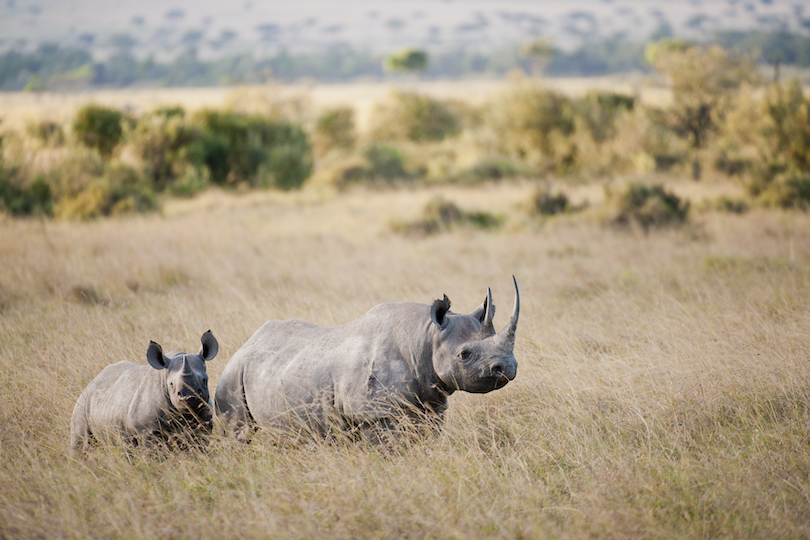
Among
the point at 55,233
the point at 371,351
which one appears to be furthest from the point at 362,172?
the point at 371,351

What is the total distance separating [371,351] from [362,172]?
24.7 m

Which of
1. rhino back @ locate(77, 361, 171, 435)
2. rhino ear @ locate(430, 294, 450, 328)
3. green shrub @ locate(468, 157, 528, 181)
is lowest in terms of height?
green shrub @ locate(468, 157, 528, 181)

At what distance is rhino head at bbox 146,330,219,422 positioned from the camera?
4074 mm

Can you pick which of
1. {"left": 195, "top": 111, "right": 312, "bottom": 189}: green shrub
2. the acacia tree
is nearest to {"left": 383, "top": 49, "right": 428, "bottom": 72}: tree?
the acacia tree

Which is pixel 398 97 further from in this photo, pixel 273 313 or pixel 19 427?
pixel 19 427

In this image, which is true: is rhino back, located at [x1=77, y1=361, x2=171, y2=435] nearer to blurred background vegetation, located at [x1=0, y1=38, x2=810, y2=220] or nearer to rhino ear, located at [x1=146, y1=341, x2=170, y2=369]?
rhino ear, located at [x1=146, y1=341, x2=170, y2=369]

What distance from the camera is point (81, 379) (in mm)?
5461

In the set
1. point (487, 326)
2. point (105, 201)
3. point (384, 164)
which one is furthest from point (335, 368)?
point (384, 164)

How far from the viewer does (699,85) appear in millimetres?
30578

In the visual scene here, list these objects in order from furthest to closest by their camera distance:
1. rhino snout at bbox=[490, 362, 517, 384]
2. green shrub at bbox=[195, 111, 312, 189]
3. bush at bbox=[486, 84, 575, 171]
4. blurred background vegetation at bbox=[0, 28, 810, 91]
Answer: blurred background vegetation at bbox=[0, 28, 810, 91] → bush at bbox=[486, 84, 575, 171] → green shrub at bbox=[195, 111, 312, 189] → rhino snout at bbox=[490, 362, 517, 384]

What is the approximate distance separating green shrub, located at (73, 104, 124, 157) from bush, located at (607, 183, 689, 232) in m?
18.7

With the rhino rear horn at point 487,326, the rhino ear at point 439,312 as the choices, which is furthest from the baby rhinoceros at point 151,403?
the rhino rear horn at point 487,326

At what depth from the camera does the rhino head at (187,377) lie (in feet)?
13.4

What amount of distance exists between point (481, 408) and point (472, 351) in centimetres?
145
